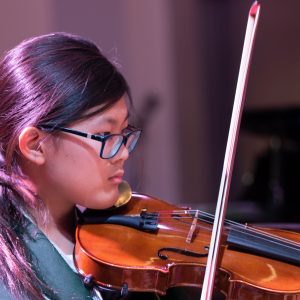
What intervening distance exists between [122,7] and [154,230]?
1782 millimetres

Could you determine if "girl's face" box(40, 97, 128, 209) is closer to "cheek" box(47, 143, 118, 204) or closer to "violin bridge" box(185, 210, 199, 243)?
"cheek" box(47, 143, 118, 204)

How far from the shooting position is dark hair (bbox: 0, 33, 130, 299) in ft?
2.81

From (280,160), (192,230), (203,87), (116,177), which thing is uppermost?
(116,177)

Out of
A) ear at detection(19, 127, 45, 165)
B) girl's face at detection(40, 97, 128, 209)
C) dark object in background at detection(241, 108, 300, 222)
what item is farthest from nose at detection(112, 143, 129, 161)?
dark object in background at detection(241, 108, 300, 222)

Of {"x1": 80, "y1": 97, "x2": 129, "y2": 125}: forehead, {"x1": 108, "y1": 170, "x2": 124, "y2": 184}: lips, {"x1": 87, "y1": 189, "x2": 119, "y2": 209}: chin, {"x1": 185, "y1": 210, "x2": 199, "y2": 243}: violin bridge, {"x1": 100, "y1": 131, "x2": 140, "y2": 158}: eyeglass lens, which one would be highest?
{"x1": 80, "y1": 97, "x2": 129, "y2": 125}: forehead

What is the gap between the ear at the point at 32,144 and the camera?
2.84 ft

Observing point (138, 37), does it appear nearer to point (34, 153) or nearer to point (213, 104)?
point (213, 104)

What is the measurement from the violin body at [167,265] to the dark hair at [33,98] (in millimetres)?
107

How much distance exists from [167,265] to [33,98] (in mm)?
348

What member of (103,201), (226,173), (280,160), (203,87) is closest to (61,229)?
(103,201)

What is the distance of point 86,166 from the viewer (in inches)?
35.3

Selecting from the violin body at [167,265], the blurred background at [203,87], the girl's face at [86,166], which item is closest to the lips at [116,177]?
the girl's face at [86,166]

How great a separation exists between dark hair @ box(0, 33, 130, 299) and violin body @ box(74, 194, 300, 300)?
0.11m

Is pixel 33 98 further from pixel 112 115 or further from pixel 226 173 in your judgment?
pixel 226 173
